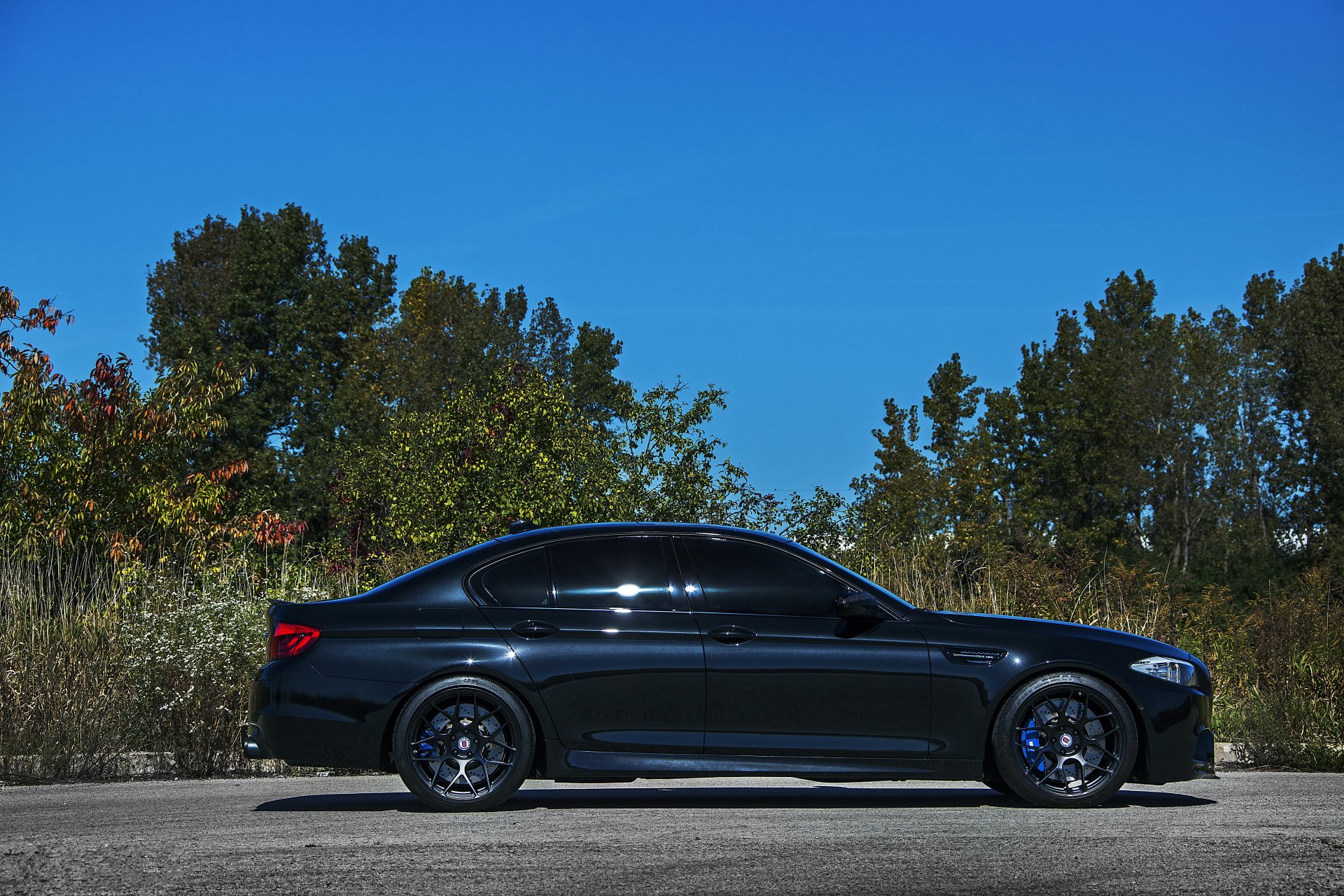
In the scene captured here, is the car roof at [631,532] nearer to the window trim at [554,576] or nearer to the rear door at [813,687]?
the window trim at [554,576]

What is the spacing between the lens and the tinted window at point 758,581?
776 cm

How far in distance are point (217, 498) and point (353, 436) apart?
28.7 metres

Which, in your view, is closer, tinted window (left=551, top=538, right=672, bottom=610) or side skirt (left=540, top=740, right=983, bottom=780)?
side skirt (left=540, top=740, right=983, bottom=780)

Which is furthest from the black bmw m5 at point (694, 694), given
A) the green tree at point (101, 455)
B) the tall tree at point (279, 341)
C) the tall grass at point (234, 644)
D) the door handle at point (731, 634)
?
the tall tree at point (279, 341)

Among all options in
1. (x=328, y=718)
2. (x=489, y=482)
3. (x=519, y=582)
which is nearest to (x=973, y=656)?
(x=519, y=582)

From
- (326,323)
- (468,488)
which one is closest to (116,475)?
(468,488)

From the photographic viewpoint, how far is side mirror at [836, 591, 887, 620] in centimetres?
761

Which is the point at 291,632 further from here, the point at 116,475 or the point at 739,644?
the point at 116,475

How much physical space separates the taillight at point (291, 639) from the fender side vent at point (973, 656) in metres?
3.46

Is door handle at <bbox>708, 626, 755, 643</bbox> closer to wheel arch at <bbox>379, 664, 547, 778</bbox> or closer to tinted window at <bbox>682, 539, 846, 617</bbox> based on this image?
tinted window at <bbox>682, 539, 846, 617</bbox>

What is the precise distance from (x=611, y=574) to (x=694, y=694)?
818 millimetres

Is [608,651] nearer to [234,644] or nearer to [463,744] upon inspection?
[463,744]

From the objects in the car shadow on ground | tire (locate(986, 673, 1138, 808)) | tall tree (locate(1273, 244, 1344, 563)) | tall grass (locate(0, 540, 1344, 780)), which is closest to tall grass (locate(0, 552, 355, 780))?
tall grass (locate(0, 540, 1344, 780))

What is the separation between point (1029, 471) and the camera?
2613 inches
